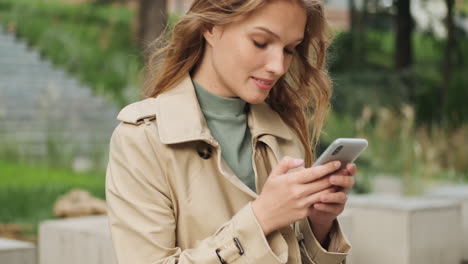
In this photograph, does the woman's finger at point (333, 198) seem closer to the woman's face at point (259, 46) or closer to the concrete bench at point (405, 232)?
the woman's face at point (259, 46)

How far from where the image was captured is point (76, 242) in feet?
14.5

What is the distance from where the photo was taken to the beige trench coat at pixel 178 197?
192 centimetres

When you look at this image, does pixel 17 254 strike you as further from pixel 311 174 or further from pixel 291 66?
pixel 311 174

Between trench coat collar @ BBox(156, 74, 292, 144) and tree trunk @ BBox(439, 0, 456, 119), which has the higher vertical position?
trench coat collar @ BBox(156, 74, 292, 144)

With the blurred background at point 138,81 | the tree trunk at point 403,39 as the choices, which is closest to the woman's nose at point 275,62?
the blurred background at point 138,81

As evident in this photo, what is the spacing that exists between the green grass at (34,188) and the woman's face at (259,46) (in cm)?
503

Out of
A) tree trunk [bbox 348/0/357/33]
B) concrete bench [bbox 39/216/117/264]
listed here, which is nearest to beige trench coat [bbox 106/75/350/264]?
concrete bench [bbox 39/216/117/264]

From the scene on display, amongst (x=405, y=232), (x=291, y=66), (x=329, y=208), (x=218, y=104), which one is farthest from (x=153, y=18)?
(x=329, y=208)

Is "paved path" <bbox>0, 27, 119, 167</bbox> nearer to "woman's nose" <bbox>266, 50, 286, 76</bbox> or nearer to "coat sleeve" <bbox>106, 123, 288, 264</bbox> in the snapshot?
"coat sleeve" <bbox>106, 123, 288, 264</bbox>

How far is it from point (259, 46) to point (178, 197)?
40 centimetres

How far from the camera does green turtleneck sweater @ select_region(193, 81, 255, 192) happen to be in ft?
6.91

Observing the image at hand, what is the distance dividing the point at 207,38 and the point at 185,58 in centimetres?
12

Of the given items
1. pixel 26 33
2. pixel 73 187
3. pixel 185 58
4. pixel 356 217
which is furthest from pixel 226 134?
pixel 26 33

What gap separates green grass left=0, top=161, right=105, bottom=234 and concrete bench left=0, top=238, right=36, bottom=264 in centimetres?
261
